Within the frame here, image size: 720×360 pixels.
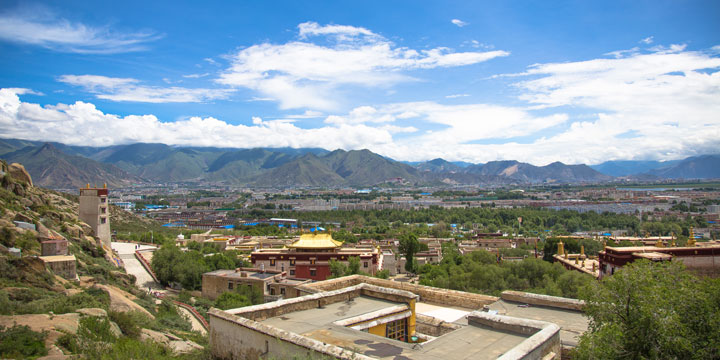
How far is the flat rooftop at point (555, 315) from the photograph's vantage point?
Answer: 6.99 m

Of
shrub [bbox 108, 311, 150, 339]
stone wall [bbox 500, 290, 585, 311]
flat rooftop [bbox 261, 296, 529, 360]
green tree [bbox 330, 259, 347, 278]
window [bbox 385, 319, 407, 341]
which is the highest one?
flat rooftop [bbox 261, 296, 529, 360]

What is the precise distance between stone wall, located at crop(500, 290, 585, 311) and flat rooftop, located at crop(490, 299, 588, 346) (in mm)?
70

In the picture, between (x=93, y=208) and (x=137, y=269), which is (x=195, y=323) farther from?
(x=93, y=208)

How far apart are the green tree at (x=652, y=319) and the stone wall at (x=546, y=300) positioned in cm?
191

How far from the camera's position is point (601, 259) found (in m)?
24.1

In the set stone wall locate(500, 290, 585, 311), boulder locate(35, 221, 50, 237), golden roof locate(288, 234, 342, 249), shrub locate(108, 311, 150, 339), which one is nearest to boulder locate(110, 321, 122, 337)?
shrub locate(108, 311, 150, 339)

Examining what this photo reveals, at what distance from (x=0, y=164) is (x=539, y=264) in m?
31.4

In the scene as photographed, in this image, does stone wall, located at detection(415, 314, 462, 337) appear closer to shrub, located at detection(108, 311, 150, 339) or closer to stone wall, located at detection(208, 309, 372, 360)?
stone wall, located at detection(208, 309, 372, 360)

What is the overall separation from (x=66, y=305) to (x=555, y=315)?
1087 centimetres

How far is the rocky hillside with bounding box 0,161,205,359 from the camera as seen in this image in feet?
24.3

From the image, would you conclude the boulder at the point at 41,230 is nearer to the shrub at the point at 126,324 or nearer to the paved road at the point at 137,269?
the paved road at the point at 137,269

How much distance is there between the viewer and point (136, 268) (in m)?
32.3

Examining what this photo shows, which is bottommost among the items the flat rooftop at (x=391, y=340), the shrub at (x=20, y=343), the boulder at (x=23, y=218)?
the shrub at (x=20, y=343)

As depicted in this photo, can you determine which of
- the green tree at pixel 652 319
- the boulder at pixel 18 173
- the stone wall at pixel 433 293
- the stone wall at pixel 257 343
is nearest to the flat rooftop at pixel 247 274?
the boulder at pixel 18 173
